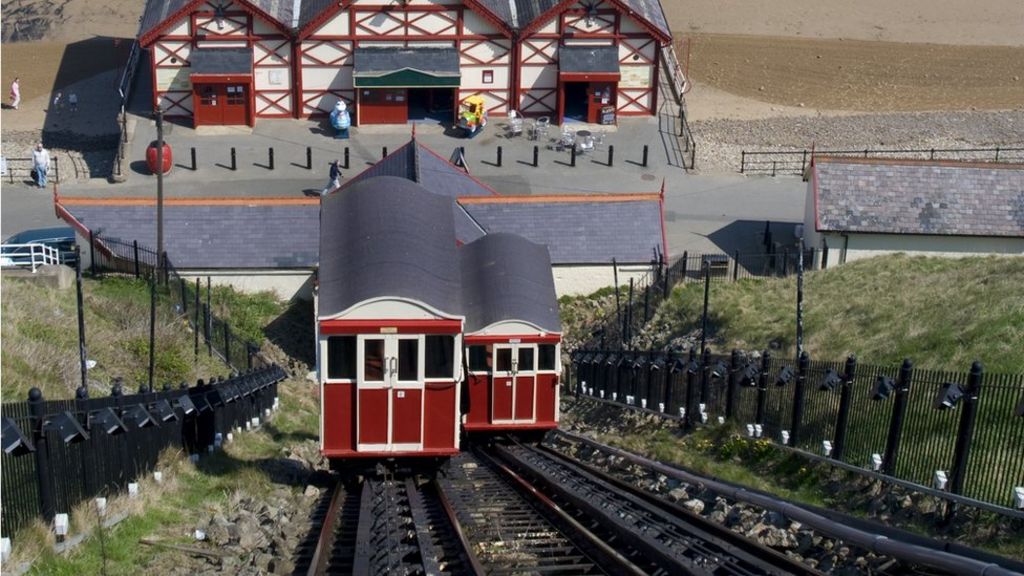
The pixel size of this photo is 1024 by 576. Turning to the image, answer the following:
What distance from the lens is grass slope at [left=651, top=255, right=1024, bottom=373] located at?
76.8ft

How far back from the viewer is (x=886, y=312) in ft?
99.2

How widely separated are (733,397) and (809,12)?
61485 millimetres

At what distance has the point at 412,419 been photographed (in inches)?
784

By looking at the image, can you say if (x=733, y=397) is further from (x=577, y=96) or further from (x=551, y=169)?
(x=577, y=96)

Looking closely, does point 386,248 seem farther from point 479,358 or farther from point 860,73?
point 860,73

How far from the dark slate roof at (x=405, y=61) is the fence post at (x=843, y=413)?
39.1 m

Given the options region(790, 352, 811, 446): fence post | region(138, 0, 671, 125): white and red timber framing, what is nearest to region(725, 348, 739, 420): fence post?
region(790, 352, 811, 446): fence post

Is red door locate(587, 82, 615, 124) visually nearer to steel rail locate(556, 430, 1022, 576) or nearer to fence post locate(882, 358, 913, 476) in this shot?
steel rail locate(556, 430, 1022, 576)

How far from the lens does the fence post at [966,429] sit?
1509cm

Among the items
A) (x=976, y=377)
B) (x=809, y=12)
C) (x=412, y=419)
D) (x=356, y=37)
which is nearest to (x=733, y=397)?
(x=412, y=419)

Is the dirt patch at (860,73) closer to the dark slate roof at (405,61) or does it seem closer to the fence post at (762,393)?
the dark slate roof at (405,61)

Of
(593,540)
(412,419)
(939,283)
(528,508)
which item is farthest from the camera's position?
(939,283)

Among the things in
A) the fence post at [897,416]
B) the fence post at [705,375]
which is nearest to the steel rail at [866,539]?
the fence post at [897,416]

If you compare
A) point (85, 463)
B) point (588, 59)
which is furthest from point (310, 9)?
point (85, 463)
